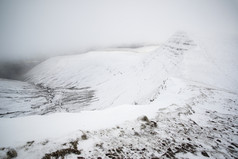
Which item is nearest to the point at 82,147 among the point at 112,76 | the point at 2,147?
the point at 2,147

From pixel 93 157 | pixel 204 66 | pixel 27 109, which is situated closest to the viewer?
pixel 93 157

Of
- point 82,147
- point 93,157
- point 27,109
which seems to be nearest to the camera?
point 93,157

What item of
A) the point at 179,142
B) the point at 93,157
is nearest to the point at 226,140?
the point at 179,142

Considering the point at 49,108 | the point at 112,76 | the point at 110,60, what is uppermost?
the point at 110,60

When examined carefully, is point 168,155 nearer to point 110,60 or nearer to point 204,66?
point 204,66

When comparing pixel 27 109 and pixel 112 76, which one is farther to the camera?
pixel 112 76

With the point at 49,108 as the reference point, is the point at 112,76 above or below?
above

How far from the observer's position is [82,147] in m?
4.63

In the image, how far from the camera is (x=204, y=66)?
54406 millimetres

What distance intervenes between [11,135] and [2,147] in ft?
2.93

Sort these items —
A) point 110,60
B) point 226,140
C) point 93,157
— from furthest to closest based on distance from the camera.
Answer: point 110,60
point 226,140
point 93,157

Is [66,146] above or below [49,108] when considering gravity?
above

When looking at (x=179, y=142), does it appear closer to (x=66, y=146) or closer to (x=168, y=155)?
(x=168, y=155)

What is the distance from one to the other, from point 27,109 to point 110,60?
97.6m
